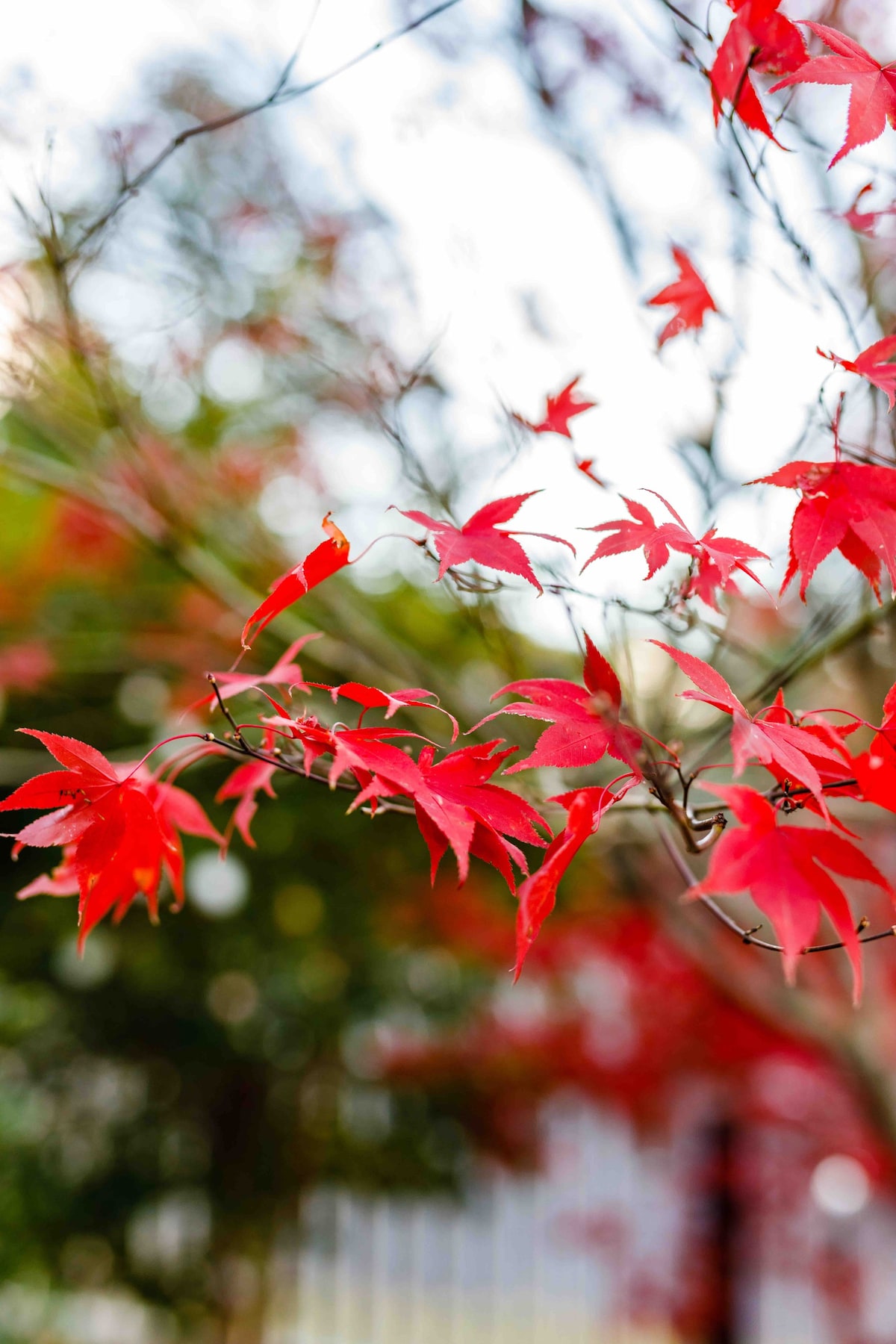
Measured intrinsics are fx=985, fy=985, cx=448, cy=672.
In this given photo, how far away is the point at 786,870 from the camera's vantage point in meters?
0.81

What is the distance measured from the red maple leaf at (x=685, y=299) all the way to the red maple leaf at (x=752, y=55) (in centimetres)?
Answer: 32

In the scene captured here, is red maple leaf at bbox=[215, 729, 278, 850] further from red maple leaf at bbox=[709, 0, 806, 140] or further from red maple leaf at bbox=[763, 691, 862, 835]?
red maple leaf at bbox=[709, 0, 806, 140]

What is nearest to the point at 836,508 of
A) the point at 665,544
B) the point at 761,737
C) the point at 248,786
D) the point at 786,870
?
the point at 665,544

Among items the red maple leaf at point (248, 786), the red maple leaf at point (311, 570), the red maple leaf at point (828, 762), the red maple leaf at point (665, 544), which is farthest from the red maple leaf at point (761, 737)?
the red maple leaf at point (248, 786)

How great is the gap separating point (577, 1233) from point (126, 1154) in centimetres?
246

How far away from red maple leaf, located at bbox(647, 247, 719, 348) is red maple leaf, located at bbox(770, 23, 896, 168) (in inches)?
20.2

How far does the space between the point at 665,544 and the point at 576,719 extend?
219 millimetres

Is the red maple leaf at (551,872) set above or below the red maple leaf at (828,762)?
below

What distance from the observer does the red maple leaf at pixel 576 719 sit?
0.95m

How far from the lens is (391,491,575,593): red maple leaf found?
104 centimetres

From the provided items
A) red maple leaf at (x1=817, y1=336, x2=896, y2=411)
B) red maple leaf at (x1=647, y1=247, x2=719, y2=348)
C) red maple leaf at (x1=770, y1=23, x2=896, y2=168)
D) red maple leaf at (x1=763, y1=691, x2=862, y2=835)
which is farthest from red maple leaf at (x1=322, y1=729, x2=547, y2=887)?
red maple leaf at (x1=647, y1=247, x2=719, y2=348)

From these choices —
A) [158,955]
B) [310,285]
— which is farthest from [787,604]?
[158,955]

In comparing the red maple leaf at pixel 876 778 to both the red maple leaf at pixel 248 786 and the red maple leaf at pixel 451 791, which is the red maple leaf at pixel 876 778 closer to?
the red maple leaf at pixel 451 791

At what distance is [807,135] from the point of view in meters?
1.61
